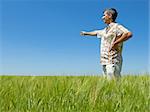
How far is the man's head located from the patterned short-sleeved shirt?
0.08m

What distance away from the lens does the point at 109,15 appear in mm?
4309

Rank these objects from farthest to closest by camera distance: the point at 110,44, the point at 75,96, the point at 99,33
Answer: the point at 99,33, the point at 110,44, the point at 75,96

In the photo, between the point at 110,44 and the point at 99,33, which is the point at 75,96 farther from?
the point at 99,33

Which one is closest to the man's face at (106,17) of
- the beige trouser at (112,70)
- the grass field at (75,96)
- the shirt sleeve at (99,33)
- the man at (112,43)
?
the man at (112,43)

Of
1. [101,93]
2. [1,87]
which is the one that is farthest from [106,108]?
[1,87]

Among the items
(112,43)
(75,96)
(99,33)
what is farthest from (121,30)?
(75,96)

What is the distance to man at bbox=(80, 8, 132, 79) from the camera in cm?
409

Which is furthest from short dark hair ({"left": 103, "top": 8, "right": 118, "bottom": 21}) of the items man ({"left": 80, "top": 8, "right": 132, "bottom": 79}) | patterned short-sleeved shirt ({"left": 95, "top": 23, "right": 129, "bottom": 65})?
patterned short-sleeved shirt ({"left": 95, "top": 23, "right": 129, "bottom": 65})

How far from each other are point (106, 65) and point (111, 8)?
2.41 feet

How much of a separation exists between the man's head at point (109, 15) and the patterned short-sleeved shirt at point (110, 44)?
0.08 metres

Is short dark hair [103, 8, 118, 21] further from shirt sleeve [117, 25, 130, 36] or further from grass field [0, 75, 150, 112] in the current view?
grass field [0, 75, 150, 112]

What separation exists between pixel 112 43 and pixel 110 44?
69 mm

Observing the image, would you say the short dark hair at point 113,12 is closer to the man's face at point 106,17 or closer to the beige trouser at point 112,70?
the man's face at point 106,17

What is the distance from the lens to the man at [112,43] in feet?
13.4
